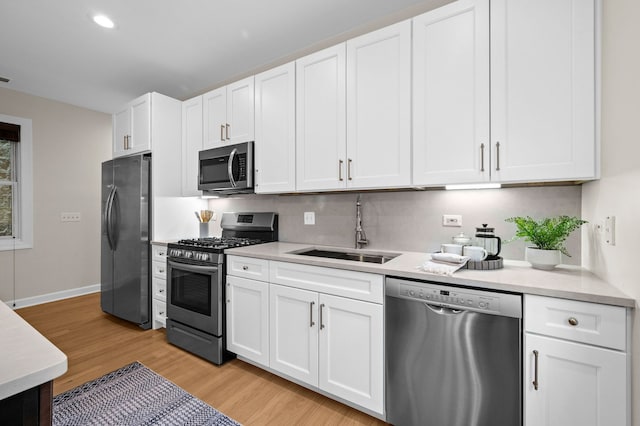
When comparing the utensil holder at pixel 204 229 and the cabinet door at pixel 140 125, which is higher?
the cabinet door at pixel 140 125

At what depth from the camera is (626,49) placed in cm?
115

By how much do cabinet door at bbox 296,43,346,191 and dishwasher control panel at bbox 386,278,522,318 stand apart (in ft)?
2.73

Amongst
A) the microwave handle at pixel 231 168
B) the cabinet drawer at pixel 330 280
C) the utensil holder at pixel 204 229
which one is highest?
the microwave handle at pixel 231 168

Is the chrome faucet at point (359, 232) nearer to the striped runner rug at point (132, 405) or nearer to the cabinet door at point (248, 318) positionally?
the cabinet door at point (248, 318)

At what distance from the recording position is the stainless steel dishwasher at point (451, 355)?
1292mm

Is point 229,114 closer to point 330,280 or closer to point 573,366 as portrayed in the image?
point 330,280

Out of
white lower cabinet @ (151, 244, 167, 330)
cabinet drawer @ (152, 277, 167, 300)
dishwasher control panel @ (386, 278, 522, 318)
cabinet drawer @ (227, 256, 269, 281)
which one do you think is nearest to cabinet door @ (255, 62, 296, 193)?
cabinet drawer @ (227, 256, 269, 281)

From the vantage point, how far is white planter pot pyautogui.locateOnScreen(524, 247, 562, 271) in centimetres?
149

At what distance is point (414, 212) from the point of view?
2.14 m

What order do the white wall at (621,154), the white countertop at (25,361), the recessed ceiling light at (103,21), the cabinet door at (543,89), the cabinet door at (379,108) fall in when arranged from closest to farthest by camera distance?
the white countertop at (25,361)
the white wall at (621,154)
the cabinet door at (543,89)
the cabinet door at (379,108)
the recessed ceiling light at (103,21)

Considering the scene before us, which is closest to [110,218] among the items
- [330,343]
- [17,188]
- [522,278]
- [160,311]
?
[160,311]

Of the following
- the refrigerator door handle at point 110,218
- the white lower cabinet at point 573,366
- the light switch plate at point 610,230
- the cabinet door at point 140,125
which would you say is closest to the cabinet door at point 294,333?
the white lower cabinet at point 573,366

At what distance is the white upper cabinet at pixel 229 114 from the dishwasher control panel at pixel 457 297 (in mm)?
1763

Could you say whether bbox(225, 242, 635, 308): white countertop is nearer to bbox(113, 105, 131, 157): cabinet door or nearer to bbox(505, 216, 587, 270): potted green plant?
bbox(505, 216, 587, 270): potted green plant
